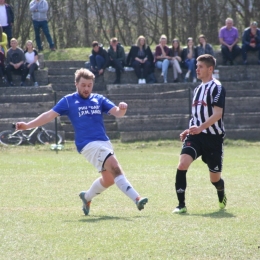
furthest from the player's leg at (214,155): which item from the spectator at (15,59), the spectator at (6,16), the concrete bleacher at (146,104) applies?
the spectator at (6,16)

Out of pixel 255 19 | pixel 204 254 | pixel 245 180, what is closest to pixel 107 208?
pixel 204 254

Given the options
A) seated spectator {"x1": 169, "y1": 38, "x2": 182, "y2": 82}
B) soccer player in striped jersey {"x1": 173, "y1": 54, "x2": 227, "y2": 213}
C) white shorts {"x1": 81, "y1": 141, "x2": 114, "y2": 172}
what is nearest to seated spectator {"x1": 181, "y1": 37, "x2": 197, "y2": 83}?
seated spectator {"x1": 169, "y1": 38, "x2": 182, "y2": 82}

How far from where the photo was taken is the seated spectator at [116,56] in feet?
75.9

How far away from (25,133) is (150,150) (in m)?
4.02

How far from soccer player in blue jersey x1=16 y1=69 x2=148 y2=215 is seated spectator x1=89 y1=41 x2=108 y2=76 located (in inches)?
591

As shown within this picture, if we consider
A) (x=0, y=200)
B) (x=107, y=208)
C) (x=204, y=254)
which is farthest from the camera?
(x=0, y=200)

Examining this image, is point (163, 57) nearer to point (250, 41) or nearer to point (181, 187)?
point (250, 41)

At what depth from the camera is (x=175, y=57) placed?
75.8 ft

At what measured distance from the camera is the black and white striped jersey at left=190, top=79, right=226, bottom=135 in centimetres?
795

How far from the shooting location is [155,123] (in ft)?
70.1

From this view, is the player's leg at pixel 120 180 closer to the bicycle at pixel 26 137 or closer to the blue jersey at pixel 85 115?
the blue jersey at pixel 85 115

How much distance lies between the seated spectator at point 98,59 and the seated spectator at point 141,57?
896mm

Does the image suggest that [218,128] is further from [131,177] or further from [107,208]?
[131,177]

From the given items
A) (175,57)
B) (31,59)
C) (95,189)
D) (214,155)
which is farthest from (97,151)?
(175,57)
